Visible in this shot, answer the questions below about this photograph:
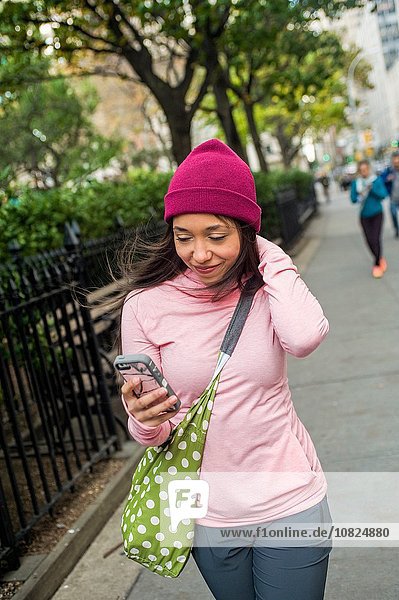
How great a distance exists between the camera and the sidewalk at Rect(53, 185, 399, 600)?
12.6ft

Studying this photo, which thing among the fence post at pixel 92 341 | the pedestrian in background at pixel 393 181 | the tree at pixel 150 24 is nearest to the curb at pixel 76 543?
the fence post at pixel 92 341

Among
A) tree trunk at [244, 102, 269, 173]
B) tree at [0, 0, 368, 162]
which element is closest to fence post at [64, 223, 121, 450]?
tree at [0, 0, 368, 162]

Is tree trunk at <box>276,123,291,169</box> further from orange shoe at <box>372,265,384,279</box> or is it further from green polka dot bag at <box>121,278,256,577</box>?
green polka dot bag at <box>121,278,256,577</box>

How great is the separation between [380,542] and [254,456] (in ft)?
6.84

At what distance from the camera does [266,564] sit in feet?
7.27

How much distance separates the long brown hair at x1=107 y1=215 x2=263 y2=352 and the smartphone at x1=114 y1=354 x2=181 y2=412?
1.08 feet

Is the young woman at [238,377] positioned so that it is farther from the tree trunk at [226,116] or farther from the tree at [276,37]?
the tree trunk at [226,116]

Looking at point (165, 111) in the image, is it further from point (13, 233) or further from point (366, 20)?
point (366, 20)

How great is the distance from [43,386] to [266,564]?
10.6 ft

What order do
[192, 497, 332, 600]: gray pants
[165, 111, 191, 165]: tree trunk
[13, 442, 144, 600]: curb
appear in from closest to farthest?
[192, 497, 332, 600]: gray pants, [13, 442, 144, 600]: curb, [165, 111, 191, 165]: tree trunk

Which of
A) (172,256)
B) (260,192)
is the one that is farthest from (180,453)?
(260,192)

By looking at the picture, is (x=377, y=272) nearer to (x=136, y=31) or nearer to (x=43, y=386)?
(x=136, y=31)

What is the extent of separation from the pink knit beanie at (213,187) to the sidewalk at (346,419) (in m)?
2.01

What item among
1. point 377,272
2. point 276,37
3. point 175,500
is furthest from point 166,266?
point 276,37
